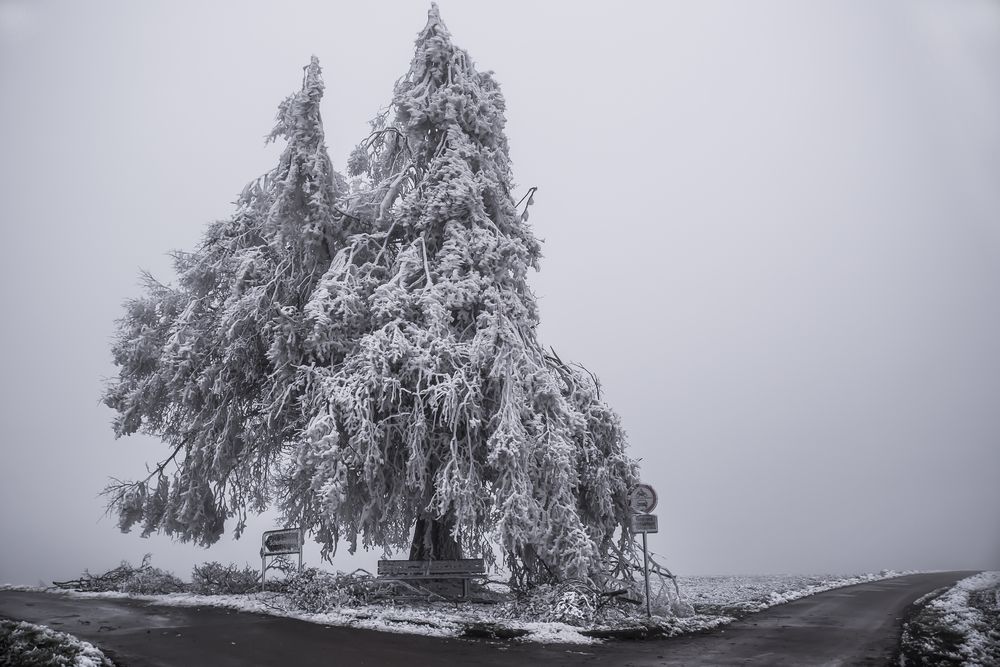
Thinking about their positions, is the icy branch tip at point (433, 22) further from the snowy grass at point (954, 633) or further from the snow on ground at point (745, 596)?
the snowy grass at point (954, 633)

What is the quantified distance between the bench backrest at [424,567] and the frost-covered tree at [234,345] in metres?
3.76

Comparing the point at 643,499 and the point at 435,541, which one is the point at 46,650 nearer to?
the point at 435,541

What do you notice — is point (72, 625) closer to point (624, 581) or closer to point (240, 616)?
point (240, 616)

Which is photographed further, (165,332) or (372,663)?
(165,332)

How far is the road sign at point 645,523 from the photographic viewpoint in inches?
489

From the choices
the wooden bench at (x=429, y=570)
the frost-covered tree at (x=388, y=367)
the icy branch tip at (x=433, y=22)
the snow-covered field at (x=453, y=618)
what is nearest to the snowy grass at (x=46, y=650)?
the snow-covered field at (x=453, y=618)

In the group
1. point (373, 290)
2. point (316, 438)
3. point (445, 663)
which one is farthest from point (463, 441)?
point (445, 663)

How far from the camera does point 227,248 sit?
16375 mm

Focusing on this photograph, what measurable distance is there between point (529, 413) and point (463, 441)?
Answer: 137cm

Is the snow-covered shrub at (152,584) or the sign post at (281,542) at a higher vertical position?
the sign post at (281,542)

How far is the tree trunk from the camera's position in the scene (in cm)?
1404

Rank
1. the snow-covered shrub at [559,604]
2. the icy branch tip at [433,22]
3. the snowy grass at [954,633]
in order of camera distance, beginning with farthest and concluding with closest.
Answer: the icy branch tip at [433,22]
the snow-covered shrub at [559,604]
the snowy grass at [954,633]

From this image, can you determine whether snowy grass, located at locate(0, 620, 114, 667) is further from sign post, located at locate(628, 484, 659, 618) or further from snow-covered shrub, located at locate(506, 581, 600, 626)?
sign post, located at locate(628, 484, 659, 618)

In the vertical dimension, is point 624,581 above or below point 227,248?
below
